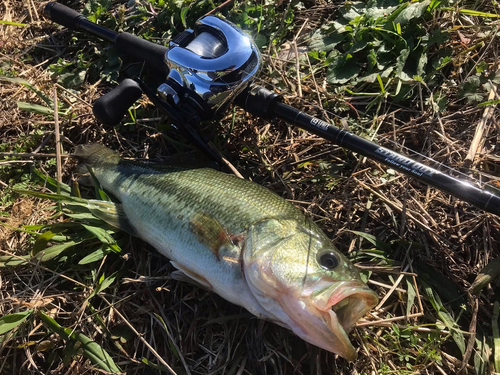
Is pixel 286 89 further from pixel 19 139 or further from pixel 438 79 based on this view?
pixel 19 139

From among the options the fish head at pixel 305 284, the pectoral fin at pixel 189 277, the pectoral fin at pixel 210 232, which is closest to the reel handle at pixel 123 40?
the pectoral fin at pixel 210 232

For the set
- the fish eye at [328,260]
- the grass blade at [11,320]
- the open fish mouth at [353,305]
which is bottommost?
the grass blade at [11,320]

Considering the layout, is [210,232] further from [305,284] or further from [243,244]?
[305,284]

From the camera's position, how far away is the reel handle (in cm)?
338

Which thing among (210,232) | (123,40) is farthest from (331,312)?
(123,40)

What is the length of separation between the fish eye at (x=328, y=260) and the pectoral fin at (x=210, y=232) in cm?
55

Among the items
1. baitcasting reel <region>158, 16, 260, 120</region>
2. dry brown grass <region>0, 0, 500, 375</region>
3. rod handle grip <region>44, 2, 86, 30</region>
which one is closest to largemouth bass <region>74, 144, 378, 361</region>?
dry brown grass <region>0, 0, 500, 375</region>

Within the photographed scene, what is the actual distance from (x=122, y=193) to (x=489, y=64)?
10.9 feet

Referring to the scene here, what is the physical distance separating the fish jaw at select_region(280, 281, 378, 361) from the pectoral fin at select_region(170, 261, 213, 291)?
0.58 m

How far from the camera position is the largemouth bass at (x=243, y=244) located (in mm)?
2062

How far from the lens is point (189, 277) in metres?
2.56

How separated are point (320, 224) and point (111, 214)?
1591 millimetres

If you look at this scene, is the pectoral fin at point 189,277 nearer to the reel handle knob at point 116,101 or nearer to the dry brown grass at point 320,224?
the dry brown grass at point 320,224

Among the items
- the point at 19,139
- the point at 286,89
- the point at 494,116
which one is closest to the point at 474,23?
the point at 494,116
